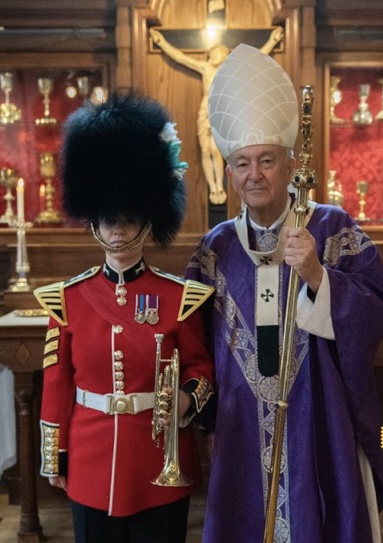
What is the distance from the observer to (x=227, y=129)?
185 centimetres

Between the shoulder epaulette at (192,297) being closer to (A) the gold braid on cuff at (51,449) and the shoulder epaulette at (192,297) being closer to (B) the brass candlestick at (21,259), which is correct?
(A) the gold braid on cuff at (51,449)

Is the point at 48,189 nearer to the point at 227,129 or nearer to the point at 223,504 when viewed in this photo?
the point at 227,129

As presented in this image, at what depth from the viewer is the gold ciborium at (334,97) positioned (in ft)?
12.0

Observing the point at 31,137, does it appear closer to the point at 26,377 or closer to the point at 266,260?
the point at 26,377

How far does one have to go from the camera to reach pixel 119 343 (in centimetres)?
175

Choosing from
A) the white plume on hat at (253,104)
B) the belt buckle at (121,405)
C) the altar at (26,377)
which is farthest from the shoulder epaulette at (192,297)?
the altar at (26,377)

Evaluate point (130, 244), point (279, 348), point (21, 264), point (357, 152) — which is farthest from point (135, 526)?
point (357, 152)

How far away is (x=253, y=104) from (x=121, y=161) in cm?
37

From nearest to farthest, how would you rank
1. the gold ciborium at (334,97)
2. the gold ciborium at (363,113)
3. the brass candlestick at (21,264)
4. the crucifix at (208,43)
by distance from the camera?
the brass candlestick at (21,264) → the crucifix at (208,43) → the gold ciborium at (334,97) → the gold ciborium at (363,113)

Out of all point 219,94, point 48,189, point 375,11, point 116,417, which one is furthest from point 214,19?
point 116,417

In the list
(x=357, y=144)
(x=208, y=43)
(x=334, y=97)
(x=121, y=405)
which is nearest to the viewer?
(x=121, y=405)

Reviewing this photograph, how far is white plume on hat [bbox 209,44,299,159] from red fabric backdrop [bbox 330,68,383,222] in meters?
1.98

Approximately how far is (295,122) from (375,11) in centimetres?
194

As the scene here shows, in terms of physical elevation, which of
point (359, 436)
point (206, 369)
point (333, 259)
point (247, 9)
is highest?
point (247, 9)
